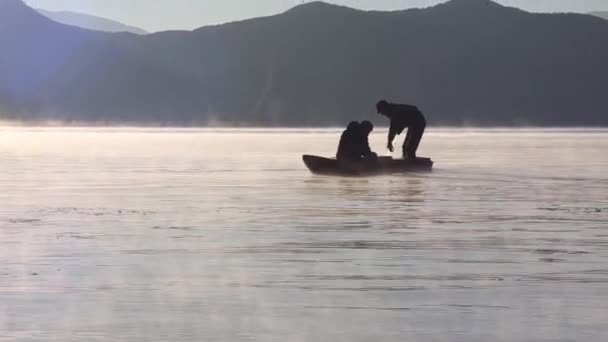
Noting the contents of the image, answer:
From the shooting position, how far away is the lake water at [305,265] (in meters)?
11.2

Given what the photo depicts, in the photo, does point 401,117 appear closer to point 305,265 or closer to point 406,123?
point 406,123

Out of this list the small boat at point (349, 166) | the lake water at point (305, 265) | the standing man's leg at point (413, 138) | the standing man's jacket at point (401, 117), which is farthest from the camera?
the standing man's leg at point (413, 138)

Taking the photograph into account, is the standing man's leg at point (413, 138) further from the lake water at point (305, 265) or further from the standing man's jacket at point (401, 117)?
the lake water at point (305, 265)

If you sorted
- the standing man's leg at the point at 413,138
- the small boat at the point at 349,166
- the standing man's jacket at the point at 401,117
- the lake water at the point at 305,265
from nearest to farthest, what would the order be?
1. the lake water at the point at 305,265
2. the small boat at the point at 349,166
3. the standing man's jacket at the point at 401,117
4. the standing man's leg at the point at 413,138

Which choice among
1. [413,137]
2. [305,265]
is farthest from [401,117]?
[305,265]

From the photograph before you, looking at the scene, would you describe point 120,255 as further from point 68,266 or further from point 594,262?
point 594,262

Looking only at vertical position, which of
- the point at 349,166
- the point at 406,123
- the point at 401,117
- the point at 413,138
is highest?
the point at 401,117

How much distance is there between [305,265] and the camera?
15641 millimetres

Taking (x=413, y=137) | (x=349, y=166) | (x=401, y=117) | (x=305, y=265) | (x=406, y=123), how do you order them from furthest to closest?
(x=413, y=137) < (x=406, y=123) < (x=401, y=117) < (x=349, y=166) < (x=305, y=265)

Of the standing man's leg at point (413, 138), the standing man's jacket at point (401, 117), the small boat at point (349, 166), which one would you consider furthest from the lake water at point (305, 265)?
the standing man's leg at point (413, 138)

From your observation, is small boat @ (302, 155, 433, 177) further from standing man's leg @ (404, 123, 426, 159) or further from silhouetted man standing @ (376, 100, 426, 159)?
standing man's leg @ (404, 123, 426, 159)

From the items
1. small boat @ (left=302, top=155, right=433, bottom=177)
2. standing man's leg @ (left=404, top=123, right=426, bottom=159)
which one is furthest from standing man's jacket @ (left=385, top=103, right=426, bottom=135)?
small boat @ (left=302, top=155, right=433, bottom=177)

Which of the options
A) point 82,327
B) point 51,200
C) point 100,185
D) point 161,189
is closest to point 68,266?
point 82,327

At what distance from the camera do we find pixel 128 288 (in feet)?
44.4
